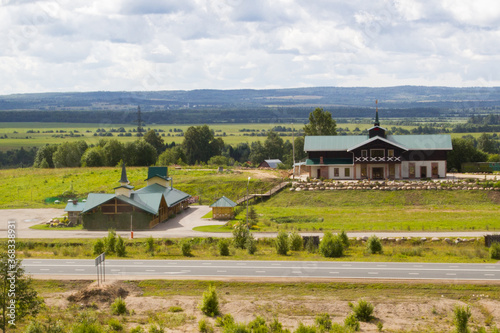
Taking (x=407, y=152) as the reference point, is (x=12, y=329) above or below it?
below

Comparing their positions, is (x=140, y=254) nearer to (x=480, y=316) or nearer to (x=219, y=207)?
(x=219, y=207)

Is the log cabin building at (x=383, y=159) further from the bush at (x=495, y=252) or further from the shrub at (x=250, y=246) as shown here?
the bush at (x=495, y=252)

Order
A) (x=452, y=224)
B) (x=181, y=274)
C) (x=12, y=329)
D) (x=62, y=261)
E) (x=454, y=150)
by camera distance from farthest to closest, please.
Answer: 1. (x=454, y=150)
2. (x=452, y=224)
3. (x=62, y=261)
4. (x=181, y=274)
5. (x=12, y=329)

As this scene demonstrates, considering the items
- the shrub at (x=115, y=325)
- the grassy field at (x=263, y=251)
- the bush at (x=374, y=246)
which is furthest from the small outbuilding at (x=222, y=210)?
the shrub at (x=115, y=325)

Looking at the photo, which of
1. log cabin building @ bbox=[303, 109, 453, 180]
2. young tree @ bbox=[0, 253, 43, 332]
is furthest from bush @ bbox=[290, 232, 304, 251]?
log cabin building @ bbox=[303, 109, 453, 180]

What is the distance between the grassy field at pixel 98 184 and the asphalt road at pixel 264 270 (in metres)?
29.7

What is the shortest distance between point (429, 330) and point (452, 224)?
24.7 m

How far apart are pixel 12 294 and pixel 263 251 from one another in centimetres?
1947

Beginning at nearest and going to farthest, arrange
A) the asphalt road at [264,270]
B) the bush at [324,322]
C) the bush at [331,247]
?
the bush at [324,322], the asphalt road at [264,270], the bush at [331,247]

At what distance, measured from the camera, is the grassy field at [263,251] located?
38250 millimetres

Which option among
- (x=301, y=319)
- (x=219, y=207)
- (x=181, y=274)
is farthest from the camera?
(x=219, y=207)

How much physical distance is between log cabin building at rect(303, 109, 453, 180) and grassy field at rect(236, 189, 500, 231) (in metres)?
8.24

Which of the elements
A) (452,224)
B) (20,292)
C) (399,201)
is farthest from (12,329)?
(399,201)

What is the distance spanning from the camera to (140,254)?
4119cm
